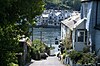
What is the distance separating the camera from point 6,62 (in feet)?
67.4

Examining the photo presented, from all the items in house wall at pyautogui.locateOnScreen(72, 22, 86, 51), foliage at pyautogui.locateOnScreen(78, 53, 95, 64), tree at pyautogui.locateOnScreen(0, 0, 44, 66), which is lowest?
foliage at pyautogui.locateOnScreen(78, 53, 95, 64)

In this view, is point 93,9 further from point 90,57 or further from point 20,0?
point 20,0

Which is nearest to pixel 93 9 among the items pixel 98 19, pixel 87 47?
pixel 98 19

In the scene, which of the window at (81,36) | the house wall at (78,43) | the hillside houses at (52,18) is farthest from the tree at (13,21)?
the hillside houses at (52,18)

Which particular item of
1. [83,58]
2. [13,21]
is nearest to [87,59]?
[83,58]

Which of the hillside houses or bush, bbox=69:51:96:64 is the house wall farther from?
the hillside houses

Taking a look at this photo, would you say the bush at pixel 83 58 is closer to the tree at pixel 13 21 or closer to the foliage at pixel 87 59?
the foliage at pixel 87 59

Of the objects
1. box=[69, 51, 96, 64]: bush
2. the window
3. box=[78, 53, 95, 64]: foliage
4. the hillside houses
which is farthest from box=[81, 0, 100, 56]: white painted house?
the hillside houses

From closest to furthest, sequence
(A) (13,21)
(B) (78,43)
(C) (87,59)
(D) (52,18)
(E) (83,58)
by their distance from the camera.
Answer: (A) (13,21), (C) (87,59), (E) (83,58), (B) (78,43), (D) (52,18)

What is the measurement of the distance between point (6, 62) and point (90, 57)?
75.7 feet

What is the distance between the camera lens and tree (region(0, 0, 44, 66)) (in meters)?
18.9

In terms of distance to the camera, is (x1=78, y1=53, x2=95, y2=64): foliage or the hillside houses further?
the hillside houses

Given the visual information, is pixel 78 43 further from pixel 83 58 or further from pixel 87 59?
pixel 87 59

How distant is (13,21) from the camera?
19469mm
